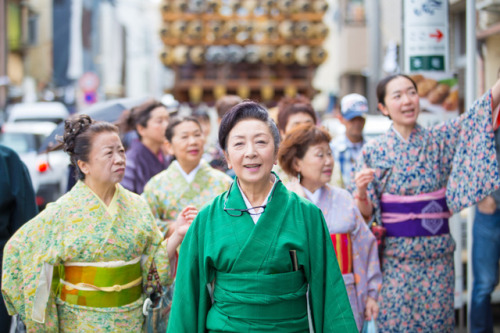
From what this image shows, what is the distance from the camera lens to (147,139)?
527cm

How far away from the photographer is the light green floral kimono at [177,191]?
165 inches

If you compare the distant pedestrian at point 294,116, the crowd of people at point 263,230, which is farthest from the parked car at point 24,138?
the crowd of people at point 263,230

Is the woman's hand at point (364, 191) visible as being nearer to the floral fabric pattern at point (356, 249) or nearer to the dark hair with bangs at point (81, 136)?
the floral fabric pattern at point (356, 249)

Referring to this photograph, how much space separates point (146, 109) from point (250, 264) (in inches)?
123

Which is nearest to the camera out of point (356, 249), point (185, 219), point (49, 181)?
point (185, 219)

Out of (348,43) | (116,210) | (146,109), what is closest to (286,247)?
(116,210)

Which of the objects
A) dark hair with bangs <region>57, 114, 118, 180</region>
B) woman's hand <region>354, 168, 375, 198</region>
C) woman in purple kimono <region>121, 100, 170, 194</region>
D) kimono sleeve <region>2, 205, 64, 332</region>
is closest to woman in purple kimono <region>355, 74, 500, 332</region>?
woman's hand <region>354, 168, 375, 198</region>

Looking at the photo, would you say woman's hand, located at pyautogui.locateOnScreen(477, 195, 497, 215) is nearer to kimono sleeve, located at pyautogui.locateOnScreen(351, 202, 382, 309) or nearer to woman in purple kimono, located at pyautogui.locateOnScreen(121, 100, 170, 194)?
kimono sleeve, located at pyautogui.locateOnScreen(351, 202, 382, 309)

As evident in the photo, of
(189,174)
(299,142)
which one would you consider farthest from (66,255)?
(299,142)

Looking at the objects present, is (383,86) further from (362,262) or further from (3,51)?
(3,51)

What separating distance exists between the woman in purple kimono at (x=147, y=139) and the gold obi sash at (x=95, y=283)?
192 cm

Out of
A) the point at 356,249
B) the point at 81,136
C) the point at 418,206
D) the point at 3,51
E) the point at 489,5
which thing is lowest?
the point at 356,249

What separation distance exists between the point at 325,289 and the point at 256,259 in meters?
0.37

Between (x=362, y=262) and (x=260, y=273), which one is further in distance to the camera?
(x=362, y=262)
